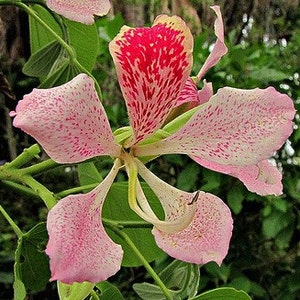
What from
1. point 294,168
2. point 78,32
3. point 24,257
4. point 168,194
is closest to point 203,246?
point 168,194

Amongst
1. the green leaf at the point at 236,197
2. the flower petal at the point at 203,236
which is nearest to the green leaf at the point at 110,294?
the flower petal at the point at 203,236

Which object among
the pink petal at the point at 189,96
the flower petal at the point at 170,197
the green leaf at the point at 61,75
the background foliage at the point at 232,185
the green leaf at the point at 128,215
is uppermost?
the pink petal at the point at 189,96

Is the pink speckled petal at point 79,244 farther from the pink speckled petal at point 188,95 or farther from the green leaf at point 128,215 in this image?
the green leaf at point 128,215

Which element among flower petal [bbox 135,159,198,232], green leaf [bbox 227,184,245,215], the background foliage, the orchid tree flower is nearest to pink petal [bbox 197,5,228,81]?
the orchid tree flower

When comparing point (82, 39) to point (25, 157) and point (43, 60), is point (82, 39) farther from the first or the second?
point (25, 157)

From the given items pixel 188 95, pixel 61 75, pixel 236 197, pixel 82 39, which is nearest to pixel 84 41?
pixel 82 39
